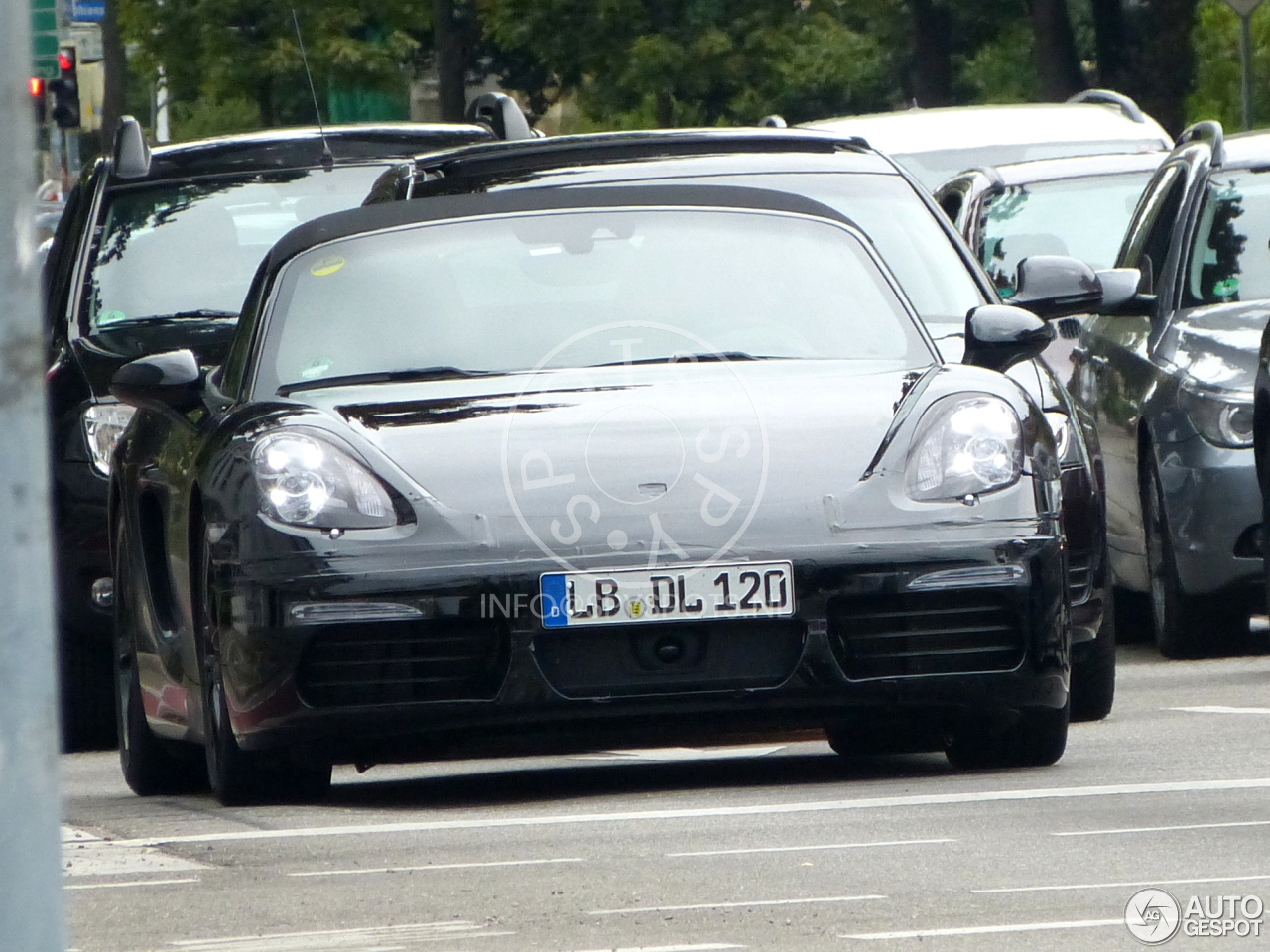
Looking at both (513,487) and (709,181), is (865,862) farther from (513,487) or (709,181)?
(709,181)

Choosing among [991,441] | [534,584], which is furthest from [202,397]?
[991,441]

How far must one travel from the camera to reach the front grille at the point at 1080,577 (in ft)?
25.5

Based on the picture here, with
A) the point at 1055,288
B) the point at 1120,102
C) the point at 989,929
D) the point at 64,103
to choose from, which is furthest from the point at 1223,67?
the point at 989,929

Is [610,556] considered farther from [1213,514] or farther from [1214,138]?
[1214,138]

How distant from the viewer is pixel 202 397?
7.72 meters

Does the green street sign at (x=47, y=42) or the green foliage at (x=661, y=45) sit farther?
the green foliage at (x=661, y=45)

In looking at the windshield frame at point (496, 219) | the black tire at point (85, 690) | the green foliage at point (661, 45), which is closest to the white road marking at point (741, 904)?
the windshield frame at point (496, 219)

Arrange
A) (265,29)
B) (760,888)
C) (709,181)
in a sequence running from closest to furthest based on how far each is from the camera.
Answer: (760,888)
(709,181)
(265,29)

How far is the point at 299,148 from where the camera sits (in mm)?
11500

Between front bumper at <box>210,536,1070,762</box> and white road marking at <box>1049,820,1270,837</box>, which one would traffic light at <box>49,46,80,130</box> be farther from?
white road marking at <box>1049,820,1270,837</box>

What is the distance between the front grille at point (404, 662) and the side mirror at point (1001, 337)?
1.46 meters

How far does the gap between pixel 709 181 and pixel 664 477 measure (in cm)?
293

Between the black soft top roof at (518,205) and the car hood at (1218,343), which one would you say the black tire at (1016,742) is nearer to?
the black soft top roof at (518,205)

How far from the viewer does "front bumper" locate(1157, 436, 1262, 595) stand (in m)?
10.6
